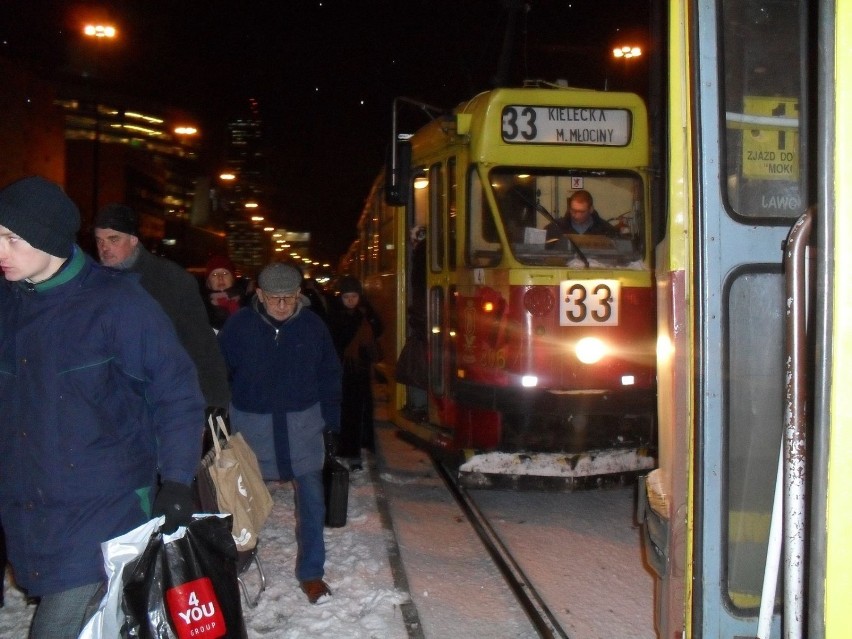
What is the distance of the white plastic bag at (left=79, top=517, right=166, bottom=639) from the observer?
95.7 inches

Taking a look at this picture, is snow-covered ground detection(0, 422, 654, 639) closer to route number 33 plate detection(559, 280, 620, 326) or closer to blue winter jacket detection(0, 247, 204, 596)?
route number 33 plate detection(559, 280, 620, 326)

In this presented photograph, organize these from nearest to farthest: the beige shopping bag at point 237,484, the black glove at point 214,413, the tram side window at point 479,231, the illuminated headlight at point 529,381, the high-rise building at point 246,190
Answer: the beige shopping bag at point 237,484 → the black glove at point 214,413 → the illuminated headlight at point 529,381 → the tram side window at point 479,231 → the high-rise building at point 246,190

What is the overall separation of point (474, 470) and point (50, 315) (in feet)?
13.9

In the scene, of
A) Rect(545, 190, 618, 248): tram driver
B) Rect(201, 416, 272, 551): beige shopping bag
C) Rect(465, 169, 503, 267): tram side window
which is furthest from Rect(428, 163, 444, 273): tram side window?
Rect(201, 416, 272, 551): beige shopping bag

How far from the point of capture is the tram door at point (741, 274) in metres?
2.47

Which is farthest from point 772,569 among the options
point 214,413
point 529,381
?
point 529,381

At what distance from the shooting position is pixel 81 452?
2.52 m

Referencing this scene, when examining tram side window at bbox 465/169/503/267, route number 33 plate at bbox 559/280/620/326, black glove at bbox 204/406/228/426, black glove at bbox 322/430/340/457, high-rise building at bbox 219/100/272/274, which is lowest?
black glove at bbox 322/430/340/457

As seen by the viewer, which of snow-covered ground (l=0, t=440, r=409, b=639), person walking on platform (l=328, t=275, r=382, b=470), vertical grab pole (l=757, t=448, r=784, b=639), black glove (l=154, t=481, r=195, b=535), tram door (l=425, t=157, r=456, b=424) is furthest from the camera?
person walking on platform (l=328, t=275, r=382, b=470)

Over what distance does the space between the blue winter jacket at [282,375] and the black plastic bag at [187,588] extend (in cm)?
188

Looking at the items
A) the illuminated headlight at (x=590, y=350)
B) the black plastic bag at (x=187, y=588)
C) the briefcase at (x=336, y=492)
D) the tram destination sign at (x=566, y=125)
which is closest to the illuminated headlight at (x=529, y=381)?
the illuminated headlight at (x=590, y=350)

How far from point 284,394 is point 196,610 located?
7.08 feet

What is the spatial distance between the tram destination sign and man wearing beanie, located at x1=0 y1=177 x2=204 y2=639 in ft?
14.8

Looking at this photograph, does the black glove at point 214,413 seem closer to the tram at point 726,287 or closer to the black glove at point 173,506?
the black glove at point 173,506
